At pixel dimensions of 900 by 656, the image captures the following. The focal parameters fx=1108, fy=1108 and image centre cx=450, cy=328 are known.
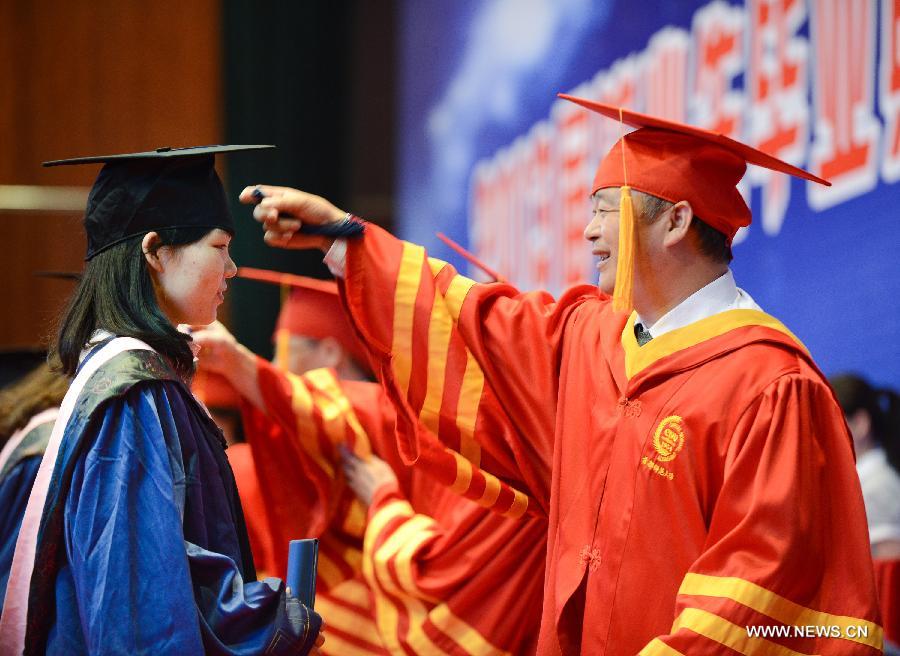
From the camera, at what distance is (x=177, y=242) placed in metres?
A: 1.89

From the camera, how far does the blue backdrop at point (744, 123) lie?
280cm

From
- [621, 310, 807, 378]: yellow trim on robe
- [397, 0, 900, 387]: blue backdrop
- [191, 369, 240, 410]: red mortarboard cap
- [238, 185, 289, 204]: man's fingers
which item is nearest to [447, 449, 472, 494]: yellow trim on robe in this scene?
[621, 310, 807, 378]: yellow trim on robe

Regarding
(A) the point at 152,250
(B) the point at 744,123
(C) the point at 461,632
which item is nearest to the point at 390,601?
(C) the point at 461,632

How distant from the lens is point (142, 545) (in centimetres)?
166

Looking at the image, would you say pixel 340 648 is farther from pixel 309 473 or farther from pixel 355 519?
pixel 309 473

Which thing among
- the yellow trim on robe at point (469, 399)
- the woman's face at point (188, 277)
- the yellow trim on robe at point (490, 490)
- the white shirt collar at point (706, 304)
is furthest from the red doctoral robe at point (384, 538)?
the woman's face at point (188, 277)

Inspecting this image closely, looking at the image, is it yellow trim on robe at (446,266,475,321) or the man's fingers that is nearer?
the man's fingers

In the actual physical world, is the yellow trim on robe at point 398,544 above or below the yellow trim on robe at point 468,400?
below

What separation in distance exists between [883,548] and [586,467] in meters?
1.12

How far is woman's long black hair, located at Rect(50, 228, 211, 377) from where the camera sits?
183 centimetres

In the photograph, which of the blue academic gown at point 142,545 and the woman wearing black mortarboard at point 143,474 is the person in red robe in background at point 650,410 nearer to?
the woman wearing black mortarboard at point 143,474

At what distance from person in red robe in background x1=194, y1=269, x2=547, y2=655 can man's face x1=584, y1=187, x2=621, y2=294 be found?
676mm

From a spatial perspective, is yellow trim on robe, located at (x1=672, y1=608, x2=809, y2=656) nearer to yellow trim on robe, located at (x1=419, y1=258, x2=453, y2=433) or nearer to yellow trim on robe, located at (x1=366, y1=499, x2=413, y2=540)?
yellow trim on robe, located at (x1=419, y1=258, x2=453, y2=433)

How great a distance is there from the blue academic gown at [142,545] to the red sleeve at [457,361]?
1.97ft
